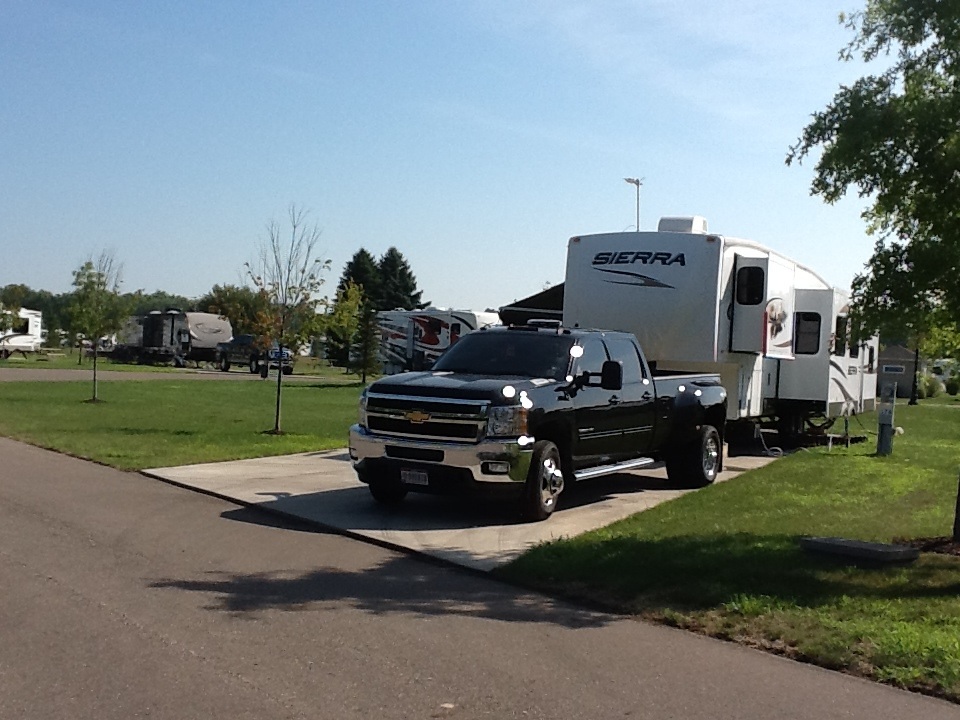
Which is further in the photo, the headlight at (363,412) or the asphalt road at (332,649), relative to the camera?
the headlight at (363,412)

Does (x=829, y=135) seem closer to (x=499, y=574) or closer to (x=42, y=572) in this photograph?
(x=499, y=574)

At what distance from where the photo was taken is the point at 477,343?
12.1m

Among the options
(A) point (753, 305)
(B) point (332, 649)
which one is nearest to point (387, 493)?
(B) point (332, 649)

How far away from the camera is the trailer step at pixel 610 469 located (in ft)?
37.8

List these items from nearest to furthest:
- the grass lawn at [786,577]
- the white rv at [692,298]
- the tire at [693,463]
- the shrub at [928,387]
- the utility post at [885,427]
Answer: the grass lawn at [786,577] → the tire at [693,463] → the white rv at [692,298] → the utility post at [885,427] → the shrub at [928,387]

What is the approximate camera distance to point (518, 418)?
10375 millimetres

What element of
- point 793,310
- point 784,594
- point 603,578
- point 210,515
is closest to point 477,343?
point 210,515

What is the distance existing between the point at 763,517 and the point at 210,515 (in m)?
5.70

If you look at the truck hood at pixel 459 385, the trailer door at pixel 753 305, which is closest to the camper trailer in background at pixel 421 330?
the trailer door at pixel 753 305

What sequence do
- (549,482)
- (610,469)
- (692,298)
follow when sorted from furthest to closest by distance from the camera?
(692,298) < (610,469) < (549,482)

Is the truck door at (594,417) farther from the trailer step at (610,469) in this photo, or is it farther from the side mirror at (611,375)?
the side mirror at (611,375)

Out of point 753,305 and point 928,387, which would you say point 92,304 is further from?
point 928,387

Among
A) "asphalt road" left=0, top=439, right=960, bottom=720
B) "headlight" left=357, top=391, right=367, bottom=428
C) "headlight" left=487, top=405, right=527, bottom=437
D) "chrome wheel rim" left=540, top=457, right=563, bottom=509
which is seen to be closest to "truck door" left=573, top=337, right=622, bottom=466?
"chrome wheel rim" left=540, top=457, right=563, bottom=509

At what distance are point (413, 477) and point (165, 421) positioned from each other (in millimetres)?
12233
